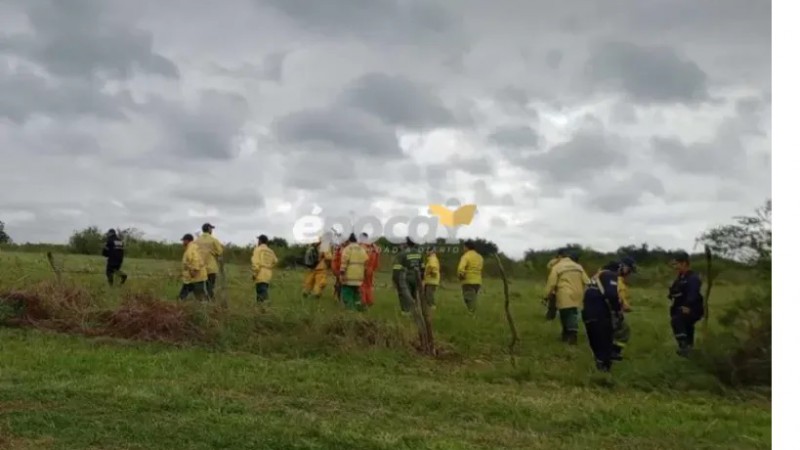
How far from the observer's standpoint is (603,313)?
12.5m

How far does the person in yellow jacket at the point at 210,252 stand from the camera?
1643 cm

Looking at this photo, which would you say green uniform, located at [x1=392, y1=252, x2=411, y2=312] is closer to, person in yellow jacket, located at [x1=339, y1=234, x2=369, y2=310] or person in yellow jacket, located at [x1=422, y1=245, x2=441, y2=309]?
person in yellow jacket, located at [x1=339, y1=234, x2=369, y2=310]

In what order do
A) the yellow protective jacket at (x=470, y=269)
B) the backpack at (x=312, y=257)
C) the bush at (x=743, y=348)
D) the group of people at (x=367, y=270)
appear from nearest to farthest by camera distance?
the bush at (x=743, y=348), the group of people at (x=367, y=270), the yellow protective jacket at (x=470, y=269), the backpack at (x=312, y=257)

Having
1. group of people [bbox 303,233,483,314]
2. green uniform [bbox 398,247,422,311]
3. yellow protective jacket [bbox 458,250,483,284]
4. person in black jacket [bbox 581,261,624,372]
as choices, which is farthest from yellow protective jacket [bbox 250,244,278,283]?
person in black jacket [bbox 581,261,624,372]

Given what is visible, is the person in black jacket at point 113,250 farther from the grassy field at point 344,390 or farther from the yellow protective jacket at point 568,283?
the yellow protective jacket at point 568,283

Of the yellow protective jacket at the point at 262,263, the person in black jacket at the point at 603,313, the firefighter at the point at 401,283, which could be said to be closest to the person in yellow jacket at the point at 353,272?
the firefighter at the point at 401,283

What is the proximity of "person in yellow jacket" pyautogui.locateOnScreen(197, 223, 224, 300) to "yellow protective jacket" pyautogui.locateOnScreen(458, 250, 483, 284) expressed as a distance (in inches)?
199

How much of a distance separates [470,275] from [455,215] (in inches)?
218

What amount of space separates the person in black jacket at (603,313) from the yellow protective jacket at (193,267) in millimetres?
7332

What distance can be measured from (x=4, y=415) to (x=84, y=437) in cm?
118

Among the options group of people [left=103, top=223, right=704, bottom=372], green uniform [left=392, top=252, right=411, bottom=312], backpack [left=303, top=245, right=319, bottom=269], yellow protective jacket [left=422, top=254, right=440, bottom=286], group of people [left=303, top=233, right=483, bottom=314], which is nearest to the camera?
group of people [left=103, top=223, right=704, bottom=372]

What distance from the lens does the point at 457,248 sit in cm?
2567

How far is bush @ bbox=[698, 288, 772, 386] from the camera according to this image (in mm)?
11336

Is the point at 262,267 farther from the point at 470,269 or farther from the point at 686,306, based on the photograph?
the point at 686,306
